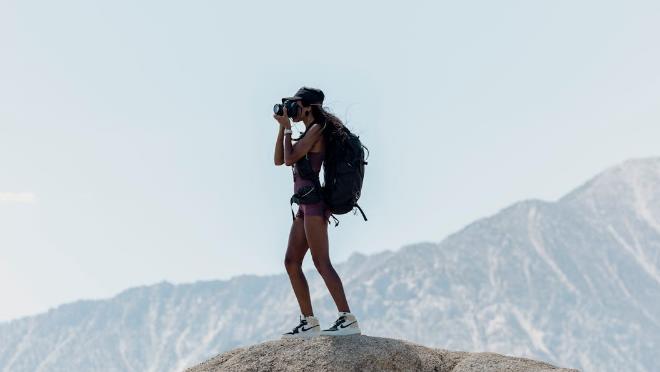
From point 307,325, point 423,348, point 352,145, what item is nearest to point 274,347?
point 307,325

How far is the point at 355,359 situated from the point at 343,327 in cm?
76

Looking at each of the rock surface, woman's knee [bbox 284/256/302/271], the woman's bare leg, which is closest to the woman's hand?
the woman's bare leg

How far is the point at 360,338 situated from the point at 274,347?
3.66ft

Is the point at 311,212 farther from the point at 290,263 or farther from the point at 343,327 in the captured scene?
the point at 343,327

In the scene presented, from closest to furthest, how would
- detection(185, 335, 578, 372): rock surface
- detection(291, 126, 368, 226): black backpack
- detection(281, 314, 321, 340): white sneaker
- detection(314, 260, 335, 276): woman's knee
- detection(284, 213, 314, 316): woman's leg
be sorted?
1. detection(185, 335, 578, 372): rock surface
2. detection(291, 126, 368, 226): black backpack
3. detection(314, 260, 335, 276): woman's knee
4. detection(284, 213, 314, 316): woman's leg
5. detection(281, 314, 321, 340): white sneaker

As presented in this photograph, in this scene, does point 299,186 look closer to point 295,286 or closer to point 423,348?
point 295,286

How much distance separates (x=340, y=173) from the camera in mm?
12070

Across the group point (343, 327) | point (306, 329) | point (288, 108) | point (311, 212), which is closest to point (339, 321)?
point (343, 327)

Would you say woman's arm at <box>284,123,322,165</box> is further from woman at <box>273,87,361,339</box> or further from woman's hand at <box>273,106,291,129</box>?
woman's hand at <box>273,106,291,129</box>

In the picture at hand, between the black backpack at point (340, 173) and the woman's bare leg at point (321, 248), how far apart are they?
0.26 m

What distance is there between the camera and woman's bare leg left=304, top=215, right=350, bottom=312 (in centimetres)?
1223

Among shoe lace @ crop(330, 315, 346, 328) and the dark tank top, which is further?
shoe lace @ crop(330, 315, 346, 328)

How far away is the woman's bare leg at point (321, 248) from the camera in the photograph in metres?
12.2

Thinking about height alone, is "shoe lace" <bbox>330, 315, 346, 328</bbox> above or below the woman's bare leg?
below
